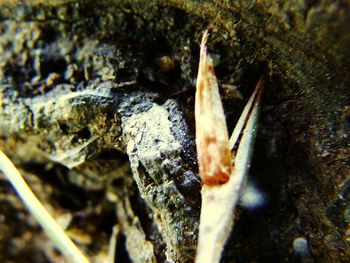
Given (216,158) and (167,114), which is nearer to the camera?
(216,158)

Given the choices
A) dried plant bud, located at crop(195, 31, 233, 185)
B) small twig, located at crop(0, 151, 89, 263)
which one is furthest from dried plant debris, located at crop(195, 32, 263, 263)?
small twig, located at crop(0, 151, 89, 263)

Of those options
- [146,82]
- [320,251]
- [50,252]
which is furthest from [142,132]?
[50,252]

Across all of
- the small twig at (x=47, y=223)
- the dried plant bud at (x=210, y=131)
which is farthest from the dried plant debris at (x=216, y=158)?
the small twig at (x=47, y=223)

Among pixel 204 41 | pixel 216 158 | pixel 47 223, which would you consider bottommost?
pixel 47 223

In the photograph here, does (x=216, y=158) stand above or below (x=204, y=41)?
below

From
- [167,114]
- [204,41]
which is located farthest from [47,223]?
[204,41]

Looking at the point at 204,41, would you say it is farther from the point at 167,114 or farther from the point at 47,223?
the point at 47,223

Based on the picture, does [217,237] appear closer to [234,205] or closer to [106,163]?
[234,205]

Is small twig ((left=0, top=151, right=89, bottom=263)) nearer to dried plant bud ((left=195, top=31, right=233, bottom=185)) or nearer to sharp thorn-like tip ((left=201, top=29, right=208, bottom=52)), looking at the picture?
dried plant bud ((left=195, top=31, right=233, bottom=185))
